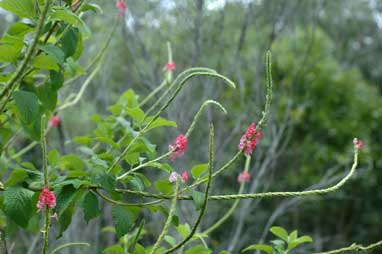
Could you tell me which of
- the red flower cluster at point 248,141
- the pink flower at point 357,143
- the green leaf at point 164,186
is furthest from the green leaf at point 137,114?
the pink flower at point 357,143

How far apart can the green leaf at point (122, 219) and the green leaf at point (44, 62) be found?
305 millimetres

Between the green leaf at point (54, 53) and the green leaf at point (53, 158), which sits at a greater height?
the green leaf at point (54, 53)

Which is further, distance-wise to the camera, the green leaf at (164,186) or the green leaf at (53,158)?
the green leaf at (53,158)

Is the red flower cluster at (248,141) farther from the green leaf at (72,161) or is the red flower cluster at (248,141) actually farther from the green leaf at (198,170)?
A: the green leaf at (72,161)

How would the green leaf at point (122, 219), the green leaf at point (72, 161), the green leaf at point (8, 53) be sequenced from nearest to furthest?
the green leaf at point (8, 53) → the green leaf at point (122, 219) → the green leaf at point (72, 161)

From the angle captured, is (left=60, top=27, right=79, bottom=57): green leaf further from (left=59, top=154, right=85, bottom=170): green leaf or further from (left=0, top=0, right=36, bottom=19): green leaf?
(left=59, top=154, right=85, bottom=170): green leaf

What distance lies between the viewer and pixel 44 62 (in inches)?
38.8

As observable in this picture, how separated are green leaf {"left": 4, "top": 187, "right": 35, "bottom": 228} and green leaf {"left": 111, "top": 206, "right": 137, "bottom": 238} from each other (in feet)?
0.53

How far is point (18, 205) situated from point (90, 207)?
13cm

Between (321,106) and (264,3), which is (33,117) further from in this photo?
(321,106)

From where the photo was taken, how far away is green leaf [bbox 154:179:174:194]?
1124mm

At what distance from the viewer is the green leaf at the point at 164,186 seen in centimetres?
112

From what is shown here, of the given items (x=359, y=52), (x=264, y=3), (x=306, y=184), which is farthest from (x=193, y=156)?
(x=359, y=52)

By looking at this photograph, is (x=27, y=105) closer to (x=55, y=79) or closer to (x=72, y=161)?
(x=55, y=79)
